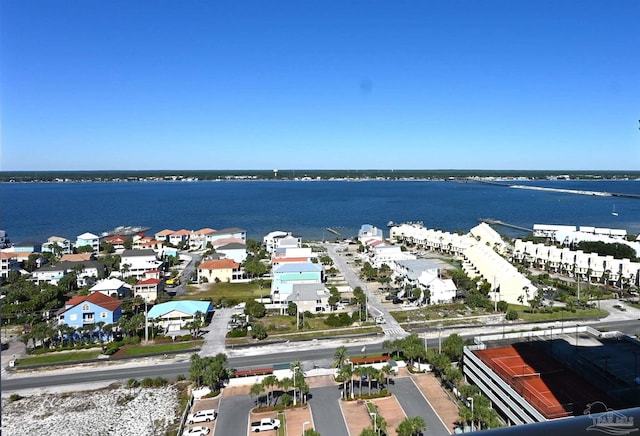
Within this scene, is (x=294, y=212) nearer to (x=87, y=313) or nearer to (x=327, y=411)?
(x=87, y=313)

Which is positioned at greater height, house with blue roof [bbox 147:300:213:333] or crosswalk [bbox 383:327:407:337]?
house with blue roof [bbox 147:300:213:333]

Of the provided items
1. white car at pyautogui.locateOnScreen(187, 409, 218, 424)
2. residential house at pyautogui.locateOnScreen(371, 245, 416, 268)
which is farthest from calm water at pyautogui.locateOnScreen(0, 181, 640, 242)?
white car at pyautogui.locateOnScreen(187, 409, 218, 424)

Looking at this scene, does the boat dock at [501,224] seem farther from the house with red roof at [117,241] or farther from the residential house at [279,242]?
the house with red roof at [117,241]

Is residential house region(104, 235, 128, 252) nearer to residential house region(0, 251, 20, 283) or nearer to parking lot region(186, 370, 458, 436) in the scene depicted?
residential house region(0, 251, 20, 283)

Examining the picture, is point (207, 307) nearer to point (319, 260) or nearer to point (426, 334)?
point (426, 334)

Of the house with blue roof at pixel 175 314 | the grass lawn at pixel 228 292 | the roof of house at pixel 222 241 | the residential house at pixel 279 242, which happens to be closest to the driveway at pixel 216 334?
the house with blue roof at pixel 175 314
